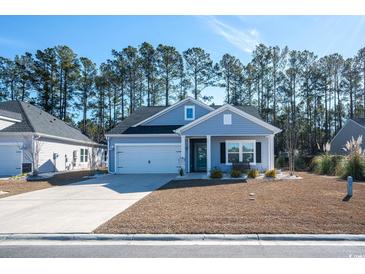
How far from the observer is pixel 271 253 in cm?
480

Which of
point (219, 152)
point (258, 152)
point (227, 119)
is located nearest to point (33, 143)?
point (219, 152)

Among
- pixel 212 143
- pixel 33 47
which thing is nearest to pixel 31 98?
pixel 33 47

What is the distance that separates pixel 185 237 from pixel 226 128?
12.5m

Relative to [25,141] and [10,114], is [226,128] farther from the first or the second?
[10,114]

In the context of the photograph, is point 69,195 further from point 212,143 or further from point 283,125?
point 283,125

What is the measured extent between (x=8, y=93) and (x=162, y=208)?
42.7m

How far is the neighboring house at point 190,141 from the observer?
57.6 ft

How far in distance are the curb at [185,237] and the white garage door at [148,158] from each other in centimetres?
1463

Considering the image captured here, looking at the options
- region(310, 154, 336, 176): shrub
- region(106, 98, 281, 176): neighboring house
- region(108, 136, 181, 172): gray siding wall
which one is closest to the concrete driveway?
region(106, 98, 281, 176): neighboring house

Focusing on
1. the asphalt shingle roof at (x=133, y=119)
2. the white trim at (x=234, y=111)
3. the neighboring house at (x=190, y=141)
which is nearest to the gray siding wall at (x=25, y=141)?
the neighboring house at (x=190, y=141)

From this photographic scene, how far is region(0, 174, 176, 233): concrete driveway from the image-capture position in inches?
252

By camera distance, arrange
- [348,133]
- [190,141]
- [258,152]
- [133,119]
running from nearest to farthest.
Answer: [258,152]
[190,141]
[133,119]
[348,133]

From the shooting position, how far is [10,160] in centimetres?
1958

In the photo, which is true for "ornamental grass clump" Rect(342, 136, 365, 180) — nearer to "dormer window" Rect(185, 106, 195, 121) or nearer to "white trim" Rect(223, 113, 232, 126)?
"white trim" Rect(223, 113, 232, 126)
